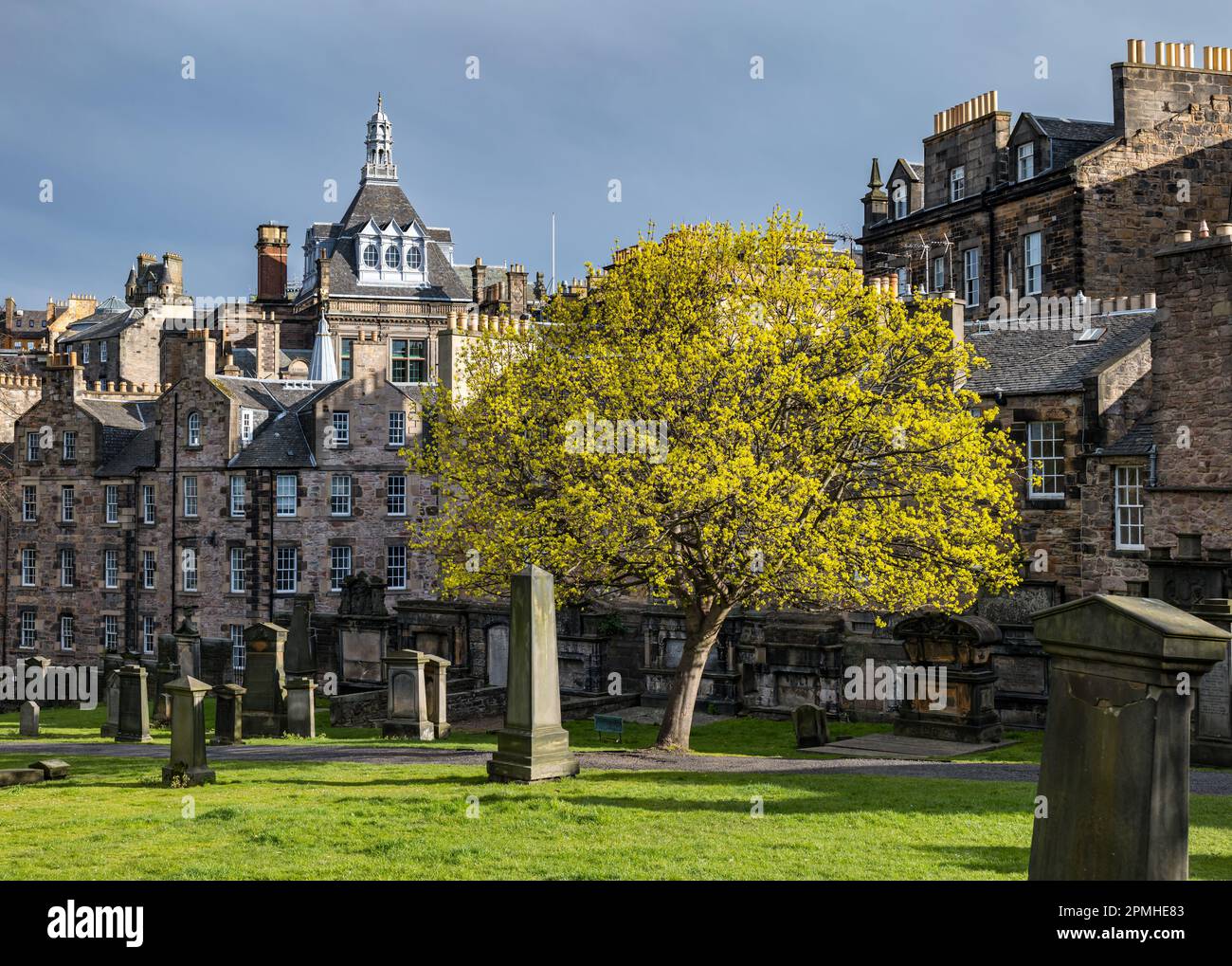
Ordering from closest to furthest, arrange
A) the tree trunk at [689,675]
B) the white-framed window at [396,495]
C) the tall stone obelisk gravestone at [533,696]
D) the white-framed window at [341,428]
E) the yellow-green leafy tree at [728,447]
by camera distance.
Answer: the tall stone obelisk gravestone at [533,696] < the yellow-green leafy tree at [728,447] < the tree trunk at [689,675] < the white-framed window at [341,428] < the white-framed window at [396,495]

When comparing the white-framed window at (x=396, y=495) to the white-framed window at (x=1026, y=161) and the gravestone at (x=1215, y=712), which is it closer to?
the white-framed window at (x=1026, y=161)

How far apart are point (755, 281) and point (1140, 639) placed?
1780cm

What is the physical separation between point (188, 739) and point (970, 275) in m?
36.3

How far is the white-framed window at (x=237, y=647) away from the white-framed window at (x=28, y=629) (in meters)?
11.3

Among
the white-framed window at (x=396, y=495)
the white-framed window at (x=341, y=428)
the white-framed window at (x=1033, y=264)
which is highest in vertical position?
the white-framed window at (x=1033, y=264)

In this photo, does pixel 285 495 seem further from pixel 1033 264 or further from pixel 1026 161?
pixel 1026 161

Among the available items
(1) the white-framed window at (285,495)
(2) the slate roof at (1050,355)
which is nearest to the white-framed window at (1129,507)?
(2) the slate roof at (1050,355)

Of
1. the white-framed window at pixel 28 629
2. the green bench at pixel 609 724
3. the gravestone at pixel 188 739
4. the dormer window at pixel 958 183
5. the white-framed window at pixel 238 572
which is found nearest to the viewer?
the gravestone at pixel 188 739

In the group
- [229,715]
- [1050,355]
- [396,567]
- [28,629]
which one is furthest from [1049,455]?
[28,629]

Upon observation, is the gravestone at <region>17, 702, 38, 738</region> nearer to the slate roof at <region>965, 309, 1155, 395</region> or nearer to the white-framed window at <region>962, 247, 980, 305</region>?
the slate roof at <region>965, 309, 1155, 395</region>

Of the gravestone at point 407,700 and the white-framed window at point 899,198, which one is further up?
the white-framed window at point 899,198

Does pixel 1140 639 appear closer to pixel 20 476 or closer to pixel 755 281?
pixel 755 281

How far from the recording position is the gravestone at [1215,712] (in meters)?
22.0

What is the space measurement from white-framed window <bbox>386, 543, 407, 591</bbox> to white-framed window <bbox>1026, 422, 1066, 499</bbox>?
27288 mm
